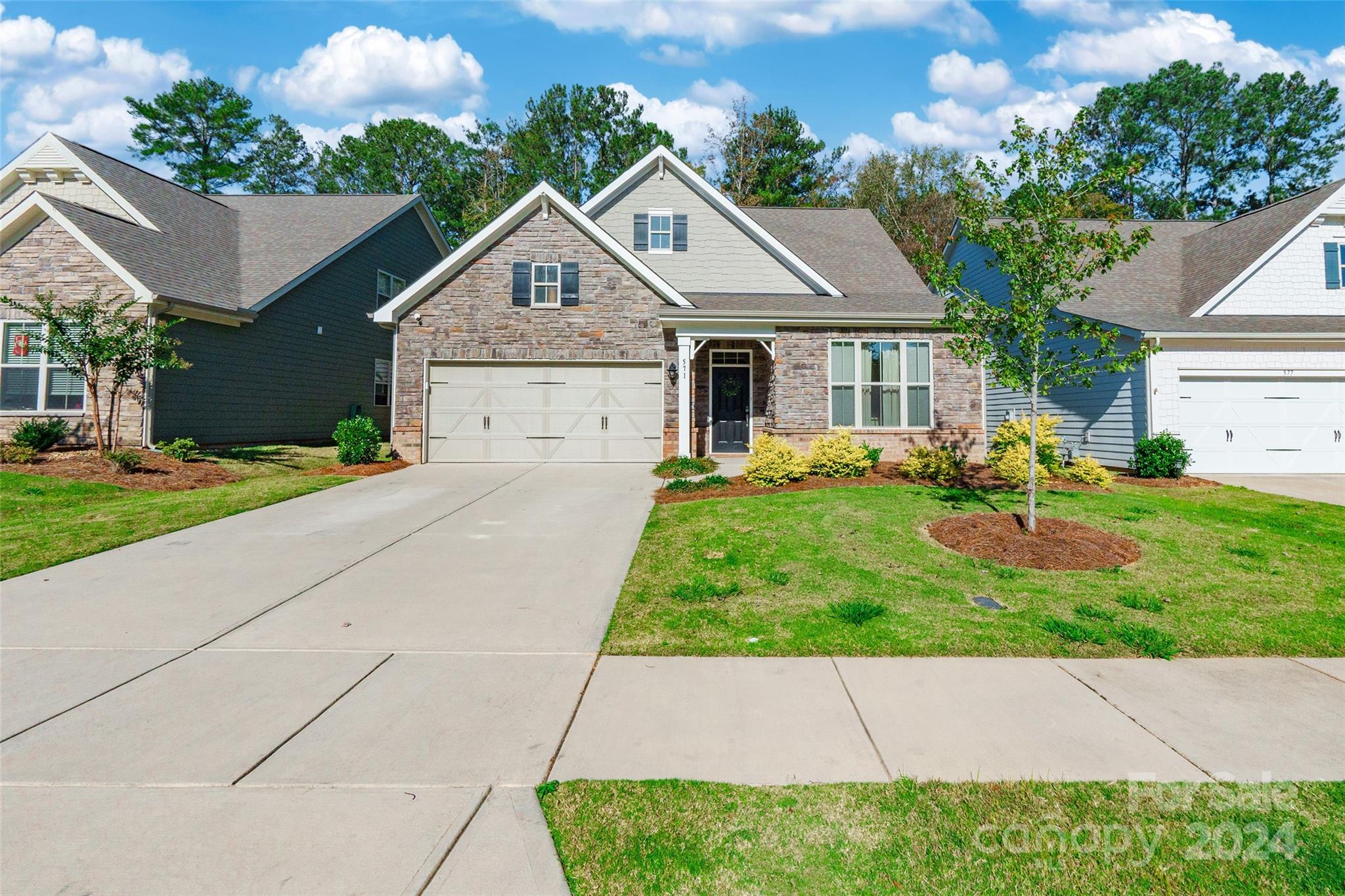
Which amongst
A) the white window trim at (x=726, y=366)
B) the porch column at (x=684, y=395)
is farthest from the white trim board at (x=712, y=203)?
the porch column at (x=684, y=395)

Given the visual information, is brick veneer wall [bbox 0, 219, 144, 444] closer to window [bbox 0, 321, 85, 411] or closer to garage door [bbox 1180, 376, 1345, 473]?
window [bbox 0, 321, 85, 411]

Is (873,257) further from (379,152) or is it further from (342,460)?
(379,152)

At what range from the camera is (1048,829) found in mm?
2736

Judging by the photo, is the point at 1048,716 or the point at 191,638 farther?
the point at 191,638

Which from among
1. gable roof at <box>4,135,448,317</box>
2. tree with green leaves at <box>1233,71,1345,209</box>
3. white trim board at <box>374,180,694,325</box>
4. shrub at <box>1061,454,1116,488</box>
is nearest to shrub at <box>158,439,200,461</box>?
gable roof at <box>4,135,448,317</box>

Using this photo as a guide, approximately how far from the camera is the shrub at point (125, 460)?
1191 centimetres

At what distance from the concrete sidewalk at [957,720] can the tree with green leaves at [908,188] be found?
34.3 m

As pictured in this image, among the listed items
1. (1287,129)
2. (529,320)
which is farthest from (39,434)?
(1287,129)

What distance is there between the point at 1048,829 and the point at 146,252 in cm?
1996

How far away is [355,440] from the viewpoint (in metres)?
14.0

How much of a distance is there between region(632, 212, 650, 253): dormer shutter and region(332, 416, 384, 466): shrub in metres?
8.36

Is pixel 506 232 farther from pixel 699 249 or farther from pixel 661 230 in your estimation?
pixel 699 249

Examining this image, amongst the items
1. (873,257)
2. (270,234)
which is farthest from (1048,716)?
(270,234)

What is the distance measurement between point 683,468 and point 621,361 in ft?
11.3
